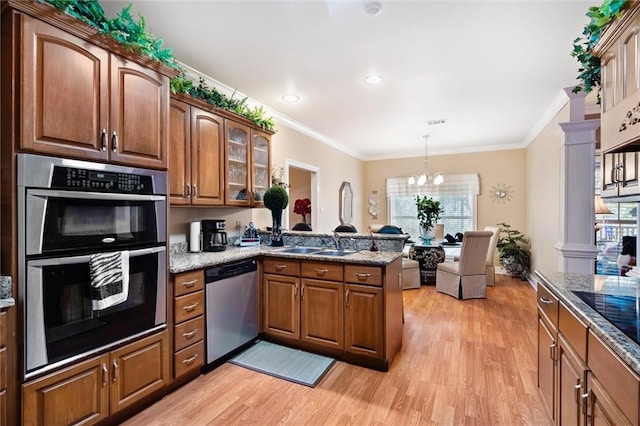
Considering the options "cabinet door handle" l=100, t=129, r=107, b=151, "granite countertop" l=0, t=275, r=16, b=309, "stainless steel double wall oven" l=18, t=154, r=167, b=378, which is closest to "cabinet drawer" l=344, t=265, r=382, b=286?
"stainless steel double wall oven" l=18, t=154, r=167, b=378

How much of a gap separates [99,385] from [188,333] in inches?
24.0

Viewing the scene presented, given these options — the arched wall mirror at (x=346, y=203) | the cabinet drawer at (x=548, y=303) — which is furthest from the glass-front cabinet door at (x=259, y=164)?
the arched wall mirror at (x=346, y=203)

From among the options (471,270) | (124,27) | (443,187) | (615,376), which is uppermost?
(124,27)

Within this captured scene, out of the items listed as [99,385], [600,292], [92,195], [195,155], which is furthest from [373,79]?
[99,385]

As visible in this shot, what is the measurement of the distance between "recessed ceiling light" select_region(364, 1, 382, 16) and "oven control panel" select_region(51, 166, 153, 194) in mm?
1848

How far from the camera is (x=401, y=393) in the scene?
2174 mm

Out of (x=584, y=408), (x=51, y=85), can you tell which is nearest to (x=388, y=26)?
(x=51, y=85)

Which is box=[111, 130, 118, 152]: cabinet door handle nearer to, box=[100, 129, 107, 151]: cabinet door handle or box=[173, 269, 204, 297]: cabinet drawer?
box=[100, 129, 107, 151]: cabinet door handle

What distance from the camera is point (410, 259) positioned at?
17.5 ft

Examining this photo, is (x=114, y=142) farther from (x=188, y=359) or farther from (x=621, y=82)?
(x=621, y=82)

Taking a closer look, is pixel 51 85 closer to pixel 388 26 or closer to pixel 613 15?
pixel 388 26

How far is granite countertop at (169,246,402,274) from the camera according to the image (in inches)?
90.6

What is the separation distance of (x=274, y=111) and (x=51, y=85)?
2855 mm

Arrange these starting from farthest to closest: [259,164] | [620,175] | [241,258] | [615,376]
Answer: [259,164] < [241,258] < [620,175] < [615,376]
